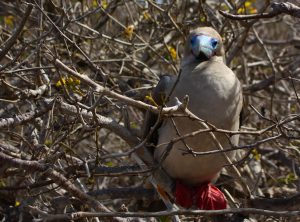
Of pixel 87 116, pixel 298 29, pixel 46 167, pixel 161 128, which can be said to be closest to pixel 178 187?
pixel 161 128

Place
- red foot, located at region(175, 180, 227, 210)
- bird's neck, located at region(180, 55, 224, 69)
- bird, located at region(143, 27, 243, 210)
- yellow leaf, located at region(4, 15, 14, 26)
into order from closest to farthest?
1. bird, located at region(143, 27, 243, 210)
2. red foot, located at region(175, 180, 227, 210)
3. bird's neck, located at region(180, 55, 224, 69)
4. yellow leaf, located at region(4, 15, 14, 26)

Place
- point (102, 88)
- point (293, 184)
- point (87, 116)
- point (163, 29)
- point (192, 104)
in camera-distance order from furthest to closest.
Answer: point (163, 29) < point (293, 184) < point (192, 104) < point (87, 116) < point (102, 88)

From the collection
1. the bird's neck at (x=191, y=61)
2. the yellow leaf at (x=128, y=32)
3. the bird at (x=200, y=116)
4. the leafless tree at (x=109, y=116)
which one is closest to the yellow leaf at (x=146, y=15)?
the leafless tree at (x=109, y=116)

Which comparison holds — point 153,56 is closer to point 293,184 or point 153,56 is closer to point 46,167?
point 293,184

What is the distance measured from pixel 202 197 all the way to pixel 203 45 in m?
1.14

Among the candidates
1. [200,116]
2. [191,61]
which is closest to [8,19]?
[191,61]

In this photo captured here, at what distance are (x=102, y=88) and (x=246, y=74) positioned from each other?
113 inches

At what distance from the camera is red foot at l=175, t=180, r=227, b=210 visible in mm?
4598

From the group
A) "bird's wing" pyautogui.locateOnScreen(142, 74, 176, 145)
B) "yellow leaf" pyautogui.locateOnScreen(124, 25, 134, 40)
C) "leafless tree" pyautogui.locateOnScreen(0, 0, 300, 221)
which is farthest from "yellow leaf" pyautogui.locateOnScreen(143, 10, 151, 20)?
"bird's wing" pyautogui.locateOnScreen(142, 74, 176, 145)

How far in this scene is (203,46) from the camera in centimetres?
482

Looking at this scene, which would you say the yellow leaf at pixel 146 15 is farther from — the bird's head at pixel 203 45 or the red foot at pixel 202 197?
the red foot at pixel 202 197

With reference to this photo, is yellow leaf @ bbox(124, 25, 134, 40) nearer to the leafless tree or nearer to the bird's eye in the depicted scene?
the leafless tree

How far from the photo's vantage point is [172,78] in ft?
15.3

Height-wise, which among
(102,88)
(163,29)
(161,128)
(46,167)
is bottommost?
(46,167)
